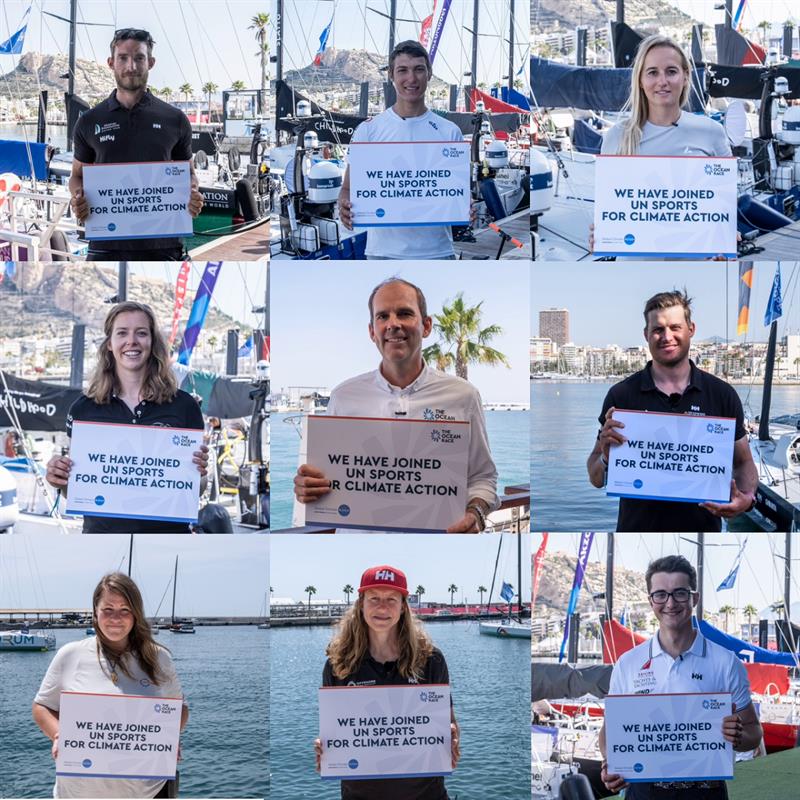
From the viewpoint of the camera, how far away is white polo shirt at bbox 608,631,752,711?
18.3 ft

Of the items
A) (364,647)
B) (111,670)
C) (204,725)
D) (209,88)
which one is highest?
(209,88)

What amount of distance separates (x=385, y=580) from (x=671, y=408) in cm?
137

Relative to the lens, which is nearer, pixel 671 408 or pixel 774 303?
pixel 671 408

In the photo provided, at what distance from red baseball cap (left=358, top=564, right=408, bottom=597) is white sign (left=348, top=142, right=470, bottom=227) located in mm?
1436

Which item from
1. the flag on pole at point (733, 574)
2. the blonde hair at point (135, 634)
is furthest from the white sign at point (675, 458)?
the blonde hair at point (135, 634)

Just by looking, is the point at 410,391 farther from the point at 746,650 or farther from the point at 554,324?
the point at 746,650

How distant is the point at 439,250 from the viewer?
575 cm

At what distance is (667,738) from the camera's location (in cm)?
550

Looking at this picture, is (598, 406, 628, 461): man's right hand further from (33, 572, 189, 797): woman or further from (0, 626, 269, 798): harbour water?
(33, 572, 189, 797): woman

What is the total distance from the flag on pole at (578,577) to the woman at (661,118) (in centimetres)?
164

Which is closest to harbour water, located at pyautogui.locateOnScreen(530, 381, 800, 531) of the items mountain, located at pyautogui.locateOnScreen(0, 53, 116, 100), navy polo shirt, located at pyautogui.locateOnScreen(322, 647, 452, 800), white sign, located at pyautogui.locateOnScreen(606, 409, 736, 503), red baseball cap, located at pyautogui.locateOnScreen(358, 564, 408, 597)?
white sign, located at pyautogui.locateOnScreen(606, 409, 736, 503)

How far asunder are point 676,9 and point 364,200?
165 centimetres

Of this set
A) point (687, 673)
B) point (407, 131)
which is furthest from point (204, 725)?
point (407, 131)

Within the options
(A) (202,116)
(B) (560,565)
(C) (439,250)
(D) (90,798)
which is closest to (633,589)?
(B) (560,565)
